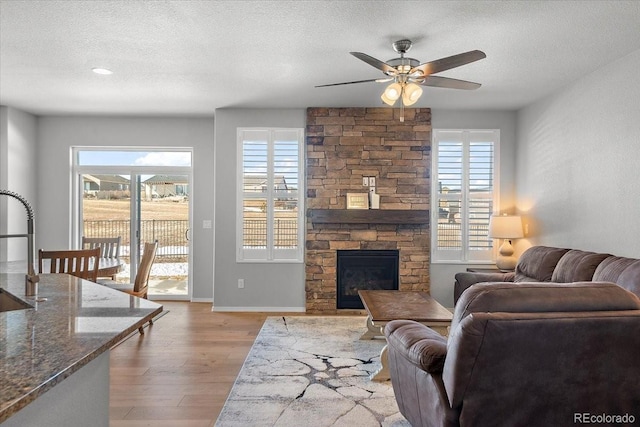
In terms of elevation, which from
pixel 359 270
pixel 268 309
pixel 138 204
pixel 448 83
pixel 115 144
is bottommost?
pixel 268 309

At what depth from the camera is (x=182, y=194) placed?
6371 mm

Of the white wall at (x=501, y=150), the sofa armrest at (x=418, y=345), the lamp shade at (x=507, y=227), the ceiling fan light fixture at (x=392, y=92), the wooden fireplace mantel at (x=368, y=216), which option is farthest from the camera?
the white wall at (x=501, y=150)

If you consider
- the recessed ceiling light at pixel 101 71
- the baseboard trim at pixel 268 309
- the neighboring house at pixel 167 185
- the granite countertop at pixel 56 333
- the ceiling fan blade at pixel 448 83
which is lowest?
the baseboard trim at pixel 268 309

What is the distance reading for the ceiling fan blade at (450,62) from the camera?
2.83 metres

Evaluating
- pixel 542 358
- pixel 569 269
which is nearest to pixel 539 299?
pixel 542 358

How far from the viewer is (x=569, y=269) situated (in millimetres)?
3688

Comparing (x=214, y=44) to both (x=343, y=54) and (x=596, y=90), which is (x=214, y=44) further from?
(x=596, y=90)

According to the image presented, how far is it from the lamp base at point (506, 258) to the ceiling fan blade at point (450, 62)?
2.88 metres

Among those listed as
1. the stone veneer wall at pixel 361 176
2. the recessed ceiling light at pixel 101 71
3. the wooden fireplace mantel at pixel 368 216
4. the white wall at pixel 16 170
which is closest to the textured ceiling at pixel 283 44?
the recessed ceiling light at pixel 101 71

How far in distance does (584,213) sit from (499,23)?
7.11 feet

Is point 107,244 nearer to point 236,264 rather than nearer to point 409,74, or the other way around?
point 236,264

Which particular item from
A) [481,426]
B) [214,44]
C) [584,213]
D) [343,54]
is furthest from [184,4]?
[584,213]

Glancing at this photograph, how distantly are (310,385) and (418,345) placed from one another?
1345 mm

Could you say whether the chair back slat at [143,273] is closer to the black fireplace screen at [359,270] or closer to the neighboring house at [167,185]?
the neighboring house at [167,185]
